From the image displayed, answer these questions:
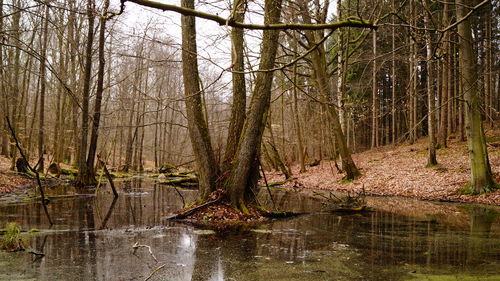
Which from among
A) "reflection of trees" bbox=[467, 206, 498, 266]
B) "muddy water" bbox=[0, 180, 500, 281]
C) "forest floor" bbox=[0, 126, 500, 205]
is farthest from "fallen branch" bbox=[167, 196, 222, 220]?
"reflection of trees" bbox=[467, 206, 498, 266]

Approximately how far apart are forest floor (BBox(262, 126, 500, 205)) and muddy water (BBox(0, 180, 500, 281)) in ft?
8.63

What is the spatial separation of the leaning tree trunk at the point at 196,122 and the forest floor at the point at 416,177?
15.2 ft

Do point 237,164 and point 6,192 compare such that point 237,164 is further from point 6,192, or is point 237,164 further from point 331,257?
point 6,192

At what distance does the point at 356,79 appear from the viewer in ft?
106

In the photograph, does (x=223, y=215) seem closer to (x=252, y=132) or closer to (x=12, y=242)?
(x=252, y=132)

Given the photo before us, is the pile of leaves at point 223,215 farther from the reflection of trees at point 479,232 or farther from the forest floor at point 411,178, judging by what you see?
the reflection of trees at point 479,232

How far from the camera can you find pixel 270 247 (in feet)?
20.6

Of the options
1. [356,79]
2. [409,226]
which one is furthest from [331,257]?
[356,79]

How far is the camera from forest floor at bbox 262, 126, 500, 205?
1287 centimetres

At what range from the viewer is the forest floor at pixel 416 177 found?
42.2 feet

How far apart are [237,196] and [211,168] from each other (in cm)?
103

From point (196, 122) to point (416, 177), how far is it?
32.5 feet

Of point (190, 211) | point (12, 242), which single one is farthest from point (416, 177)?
point (12, 242)

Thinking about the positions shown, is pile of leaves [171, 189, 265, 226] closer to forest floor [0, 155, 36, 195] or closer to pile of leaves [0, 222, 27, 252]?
pile of leaves [0, 222, 27, 252]
